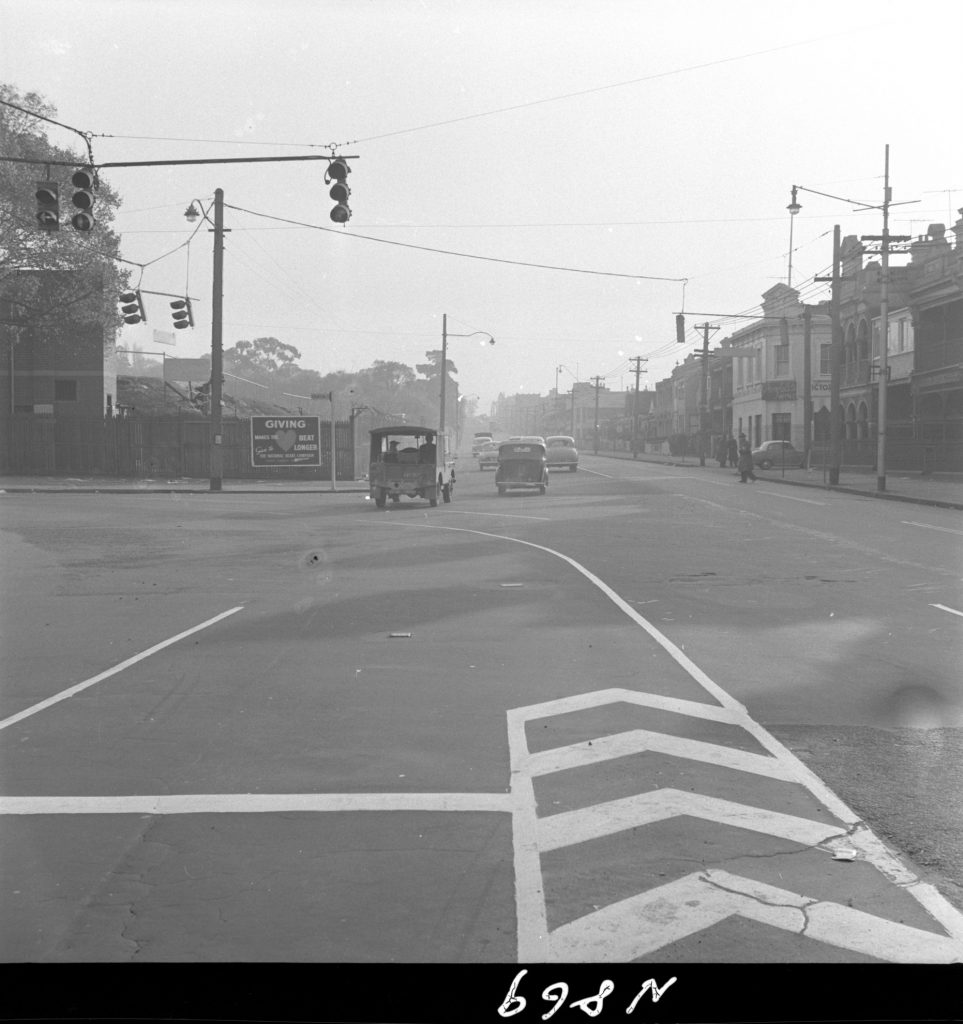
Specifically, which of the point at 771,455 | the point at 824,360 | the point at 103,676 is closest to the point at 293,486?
the point at 771,455

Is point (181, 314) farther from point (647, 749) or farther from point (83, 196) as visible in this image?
point (647, 749)

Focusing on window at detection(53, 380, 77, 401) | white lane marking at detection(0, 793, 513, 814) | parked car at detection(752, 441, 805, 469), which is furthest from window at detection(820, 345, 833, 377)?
white lane marking at detection(0, 793, 513, 814)

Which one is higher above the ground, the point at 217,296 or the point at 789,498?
the point at 217,296

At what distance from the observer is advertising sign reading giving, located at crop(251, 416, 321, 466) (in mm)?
48844

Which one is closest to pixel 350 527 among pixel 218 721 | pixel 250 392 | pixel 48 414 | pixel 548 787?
pixel 218 721

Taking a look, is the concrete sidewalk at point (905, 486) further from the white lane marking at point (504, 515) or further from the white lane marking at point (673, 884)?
the white lane marking at point (673, 884)

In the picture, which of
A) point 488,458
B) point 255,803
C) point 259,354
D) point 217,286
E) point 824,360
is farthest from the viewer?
point 259,354

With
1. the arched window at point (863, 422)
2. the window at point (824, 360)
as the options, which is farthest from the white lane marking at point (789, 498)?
the window at point (824, 360)

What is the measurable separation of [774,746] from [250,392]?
98.2 m

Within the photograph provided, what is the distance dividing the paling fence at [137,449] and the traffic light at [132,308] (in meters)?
15.9

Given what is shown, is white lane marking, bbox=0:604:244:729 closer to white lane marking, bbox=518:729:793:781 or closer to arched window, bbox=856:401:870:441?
white lane marking, bbox=518:729:793:781

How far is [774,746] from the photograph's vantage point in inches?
291

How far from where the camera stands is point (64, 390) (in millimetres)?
56094
